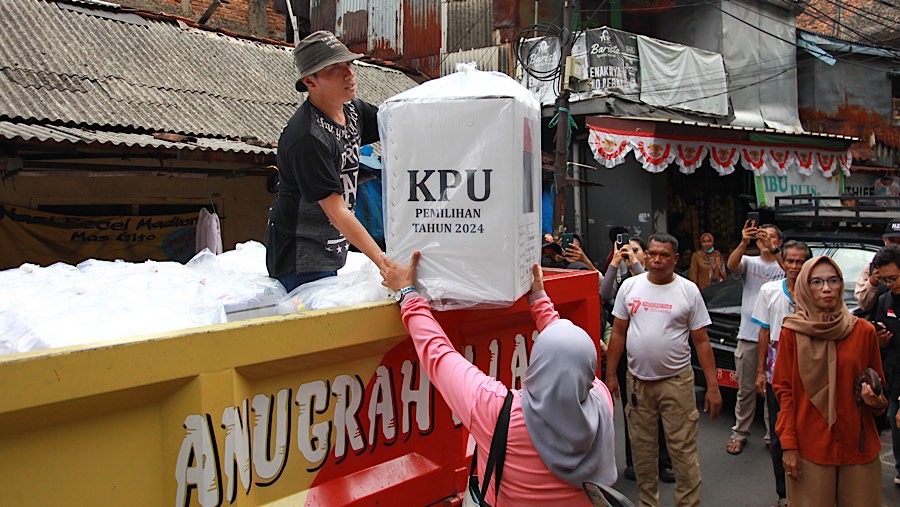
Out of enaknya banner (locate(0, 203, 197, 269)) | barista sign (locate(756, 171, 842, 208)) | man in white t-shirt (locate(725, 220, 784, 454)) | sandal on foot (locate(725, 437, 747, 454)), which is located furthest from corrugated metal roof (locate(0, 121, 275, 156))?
barista sign (locate(756, 171, 842, 208))

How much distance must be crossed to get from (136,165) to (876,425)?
→ 7.10 metres

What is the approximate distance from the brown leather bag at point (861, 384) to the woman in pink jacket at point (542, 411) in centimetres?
218

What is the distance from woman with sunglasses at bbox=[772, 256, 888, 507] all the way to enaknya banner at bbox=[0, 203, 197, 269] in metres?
7.15

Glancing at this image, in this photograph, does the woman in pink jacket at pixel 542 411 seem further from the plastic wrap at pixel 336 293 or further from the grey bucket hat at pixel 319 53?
the grey bucket hat at pixel 319 53

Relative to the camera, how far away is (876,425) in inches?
153

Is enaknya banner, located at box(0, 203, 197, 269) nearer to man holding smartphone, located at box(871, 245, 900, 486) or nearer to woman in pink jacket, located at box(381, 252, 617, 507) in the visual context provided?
woman in pink jacket, located at box(381, 252, 617, 507)

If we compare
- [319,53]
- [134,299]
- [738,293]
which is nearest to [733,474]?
[738,293]

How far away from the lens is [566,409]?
1.88 m

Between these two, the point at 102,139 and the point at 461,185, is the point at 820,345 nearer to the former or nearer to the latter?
the point at 461,185

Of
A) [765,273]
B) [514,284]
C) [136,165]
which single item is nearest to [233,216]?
[136,165]

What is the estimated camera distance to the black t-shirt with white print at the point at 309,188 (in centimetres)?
253

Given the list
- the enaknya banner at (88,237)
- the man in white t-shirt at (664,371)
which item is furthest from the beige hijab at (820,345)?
the enaknya banner at (88,237)

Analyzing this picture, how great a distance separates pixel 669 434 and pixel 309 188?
3.10 meters

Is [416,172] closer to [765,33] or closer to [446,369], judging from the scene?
[446,369]
